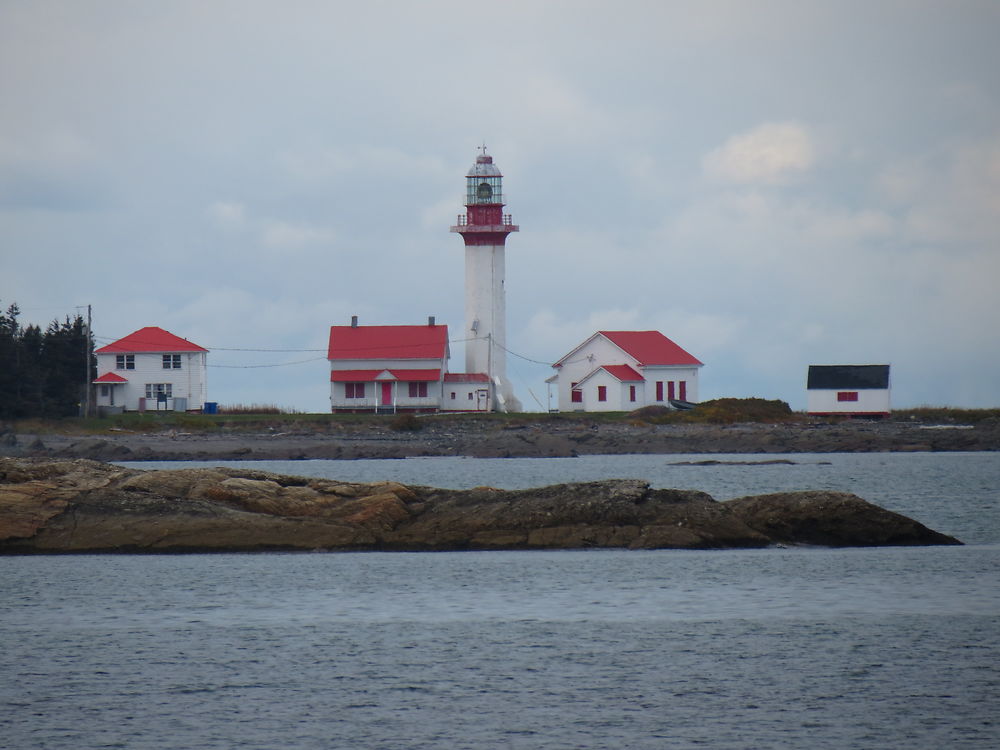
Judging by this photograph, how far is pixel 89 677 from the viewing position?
11.5m

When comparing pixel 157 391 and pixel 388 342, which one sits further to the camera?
pixel 388 342

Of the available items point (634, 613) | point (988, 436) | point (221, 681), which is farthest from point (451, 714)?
point (988, 436)

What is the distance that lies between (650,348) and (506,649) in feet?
139

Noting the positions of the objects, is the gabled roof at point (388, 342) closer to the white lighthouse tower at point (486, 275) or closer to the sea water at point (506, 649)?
the white lighthouse tower at point (486, 275)

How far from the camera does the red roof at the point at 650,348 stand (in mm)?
53594

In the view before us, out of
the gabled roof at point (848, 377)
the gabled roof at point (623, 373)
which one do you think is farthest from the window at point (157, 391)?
the gabled roof at point (848, 377)

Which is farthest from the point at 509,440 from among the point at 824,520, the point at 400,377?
the point at 824,520

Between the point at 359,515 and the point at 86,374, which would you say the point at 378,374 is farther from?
the point at 359,515

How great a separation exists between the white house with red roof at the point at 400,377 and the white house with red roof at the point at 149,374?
5.42 meters

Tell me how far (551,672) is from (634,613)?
3.05m

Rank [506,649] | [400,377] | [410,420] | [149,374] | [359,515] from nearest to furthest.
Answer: [506,649]
[359,515]
[410,420]
[400,377]
[149,374]

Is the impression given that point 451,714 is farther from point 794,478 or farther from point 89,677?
point 794,478

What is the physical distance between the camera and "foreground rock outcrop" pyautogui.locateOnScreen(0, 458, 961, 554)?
60.5 feet

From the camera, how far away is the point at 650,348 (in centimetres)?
5456
